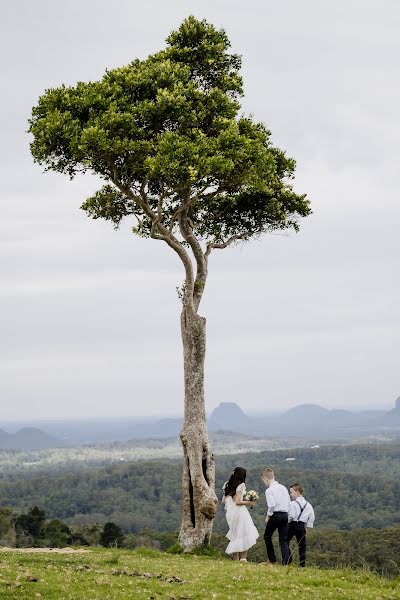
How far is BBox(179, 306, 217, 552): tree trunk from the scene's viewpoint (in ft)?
77.3

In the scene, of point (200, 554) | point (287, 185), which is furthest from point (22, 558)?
point (287, 185)

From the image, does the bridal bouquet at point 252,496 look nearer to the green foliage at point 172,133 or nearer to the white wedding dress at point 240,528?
the white wedding dress at point 240,528

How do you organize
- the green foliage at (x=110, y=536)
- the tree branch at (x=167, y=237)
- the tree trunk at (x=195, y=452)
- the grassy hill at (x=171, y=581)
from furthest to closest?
1. the green foliage at (x=110, y=536)
2. the tree branch at (x=167, y=237)
3. the tree trunk at (x=195, y=452)
4. the grassy hill at (x=171, y=581)

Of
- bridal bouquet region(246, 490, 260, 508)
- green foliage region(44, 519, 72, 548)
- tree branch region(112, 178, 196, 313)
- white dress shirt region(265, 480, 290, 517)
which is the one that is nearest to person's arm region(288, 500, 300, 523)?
white dress shirt region(265, 480, 290, 517)

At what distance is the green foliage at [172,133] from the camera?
76.0ft

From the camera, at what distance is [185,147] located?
2277 cm

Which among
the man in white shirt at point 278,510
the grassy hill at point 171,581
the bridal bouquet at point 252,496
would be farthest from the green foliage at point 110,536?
the man in white shirt at point 278,510

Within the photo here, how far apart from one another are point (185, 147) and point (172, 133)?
2.49ft

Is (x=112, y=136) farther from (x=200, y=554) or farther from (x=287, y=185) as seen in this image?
(x=200, y=554)

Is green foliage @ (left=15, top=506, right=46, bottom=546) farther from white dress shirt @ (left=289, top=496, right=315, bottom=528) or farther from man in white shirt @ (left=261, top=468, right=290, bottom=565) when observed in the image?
white dress shirt @ (left=289, top=496, right=315, bottom=528)

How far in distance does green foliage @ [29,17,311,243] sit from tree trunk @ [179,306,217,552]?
4521mm

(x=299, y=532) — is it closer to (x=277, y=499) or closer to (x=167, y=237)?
(x=277, y=499)

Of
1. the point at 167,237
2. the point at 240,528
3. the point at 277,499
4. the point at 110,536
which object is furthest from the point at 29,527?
the point at 277,499

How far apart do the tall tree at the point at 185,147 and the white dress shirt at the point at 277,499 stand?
17.5 feet
